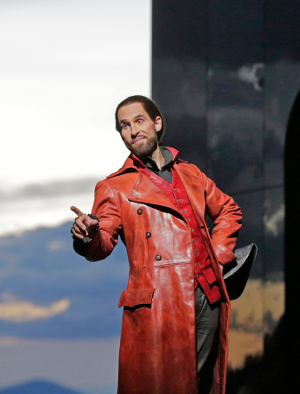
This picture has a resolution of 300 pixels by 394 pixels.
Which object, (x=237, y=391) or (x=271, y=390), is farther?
(x=237, y=391)

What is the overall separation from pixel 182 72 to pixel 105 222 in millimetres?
3505

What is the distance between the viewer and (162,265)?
299 cm

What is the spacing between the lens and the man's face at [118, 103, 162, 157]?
3.28 metres

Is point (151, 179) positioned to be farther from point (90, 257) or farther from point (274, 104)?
point (274, 104)

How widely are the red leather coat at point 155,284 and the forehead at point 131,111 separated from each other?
1.30 feet

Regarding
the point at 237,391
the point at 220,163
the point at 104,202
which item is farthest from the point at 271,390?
the point at 104,202

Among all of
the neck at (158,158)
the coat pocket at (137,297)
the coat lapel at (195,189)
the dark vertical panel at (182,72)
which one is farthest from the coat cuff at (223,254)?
the dark vertical panel at (182,72)

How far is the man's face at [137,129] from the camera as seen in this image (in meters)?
3.28

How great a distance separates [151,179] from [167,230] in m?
0.37

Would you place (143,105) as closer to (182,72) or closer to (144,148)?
(144,148)

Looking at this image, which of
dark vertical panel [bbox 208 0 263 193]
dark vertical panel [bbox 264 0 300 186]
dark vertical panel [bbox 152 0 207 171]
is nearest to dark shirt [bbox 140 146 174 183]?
dark vertical panel [bbox 264 0 300 186]

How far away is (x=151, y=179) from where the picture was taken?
3.25m

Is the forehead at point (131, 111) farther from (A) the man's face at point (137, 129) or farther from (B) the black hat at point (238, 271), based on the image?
(B) the black hat at point (238, 271)

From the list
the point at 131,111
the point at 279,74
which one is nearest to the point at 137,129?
the point at 131,111
